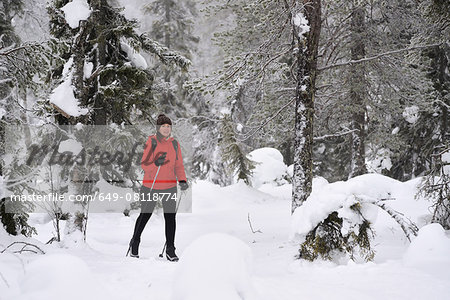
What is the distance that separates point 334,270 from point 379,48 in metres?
7.59

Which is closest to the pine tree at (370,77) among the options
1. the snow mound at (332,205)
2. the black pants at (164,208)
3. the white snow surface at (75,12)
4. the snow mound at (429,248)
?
the snow mound at (332,205)

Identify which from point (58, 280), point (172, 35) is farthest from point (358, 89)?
point (172, 35)

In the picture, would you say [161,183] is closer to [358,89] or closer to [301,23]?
[301,23]

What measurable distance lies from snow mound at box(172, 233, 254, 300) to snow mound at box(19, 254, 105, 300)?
0.58 m

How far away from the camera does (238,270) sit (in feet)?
7.00

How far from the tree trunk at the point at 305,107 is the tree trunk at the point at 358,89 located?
2747mm

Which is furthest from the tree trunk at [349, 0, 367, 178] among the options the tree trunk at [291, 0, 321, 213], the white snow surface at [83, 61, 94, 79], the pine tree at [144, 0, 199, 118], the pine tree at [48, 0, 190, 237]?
the pine tree at [144, 0, 199, 118]

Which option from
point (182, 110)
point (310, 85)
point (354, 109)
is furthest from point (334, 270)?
point (182, 110)

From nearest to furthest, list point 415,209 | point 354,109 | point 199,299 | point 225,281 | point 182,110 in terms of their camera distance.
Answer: point 199,299 → point 225,281 → point 415,209 → point 354,109 → point 182,110

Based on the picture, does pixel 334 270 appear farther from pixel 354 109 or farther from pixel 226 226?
pixel 354 109

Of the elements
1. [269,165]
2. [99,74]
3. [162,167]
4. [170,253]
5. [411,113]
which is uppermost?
[411,113]

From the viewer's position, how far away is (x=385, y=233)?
5766 mm

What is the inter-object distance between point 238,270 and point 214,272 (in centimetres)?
20

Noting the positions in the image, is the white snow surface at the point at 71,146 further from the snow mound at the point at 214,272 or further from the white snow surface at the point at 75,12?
the snow mound at the point at 214,272
